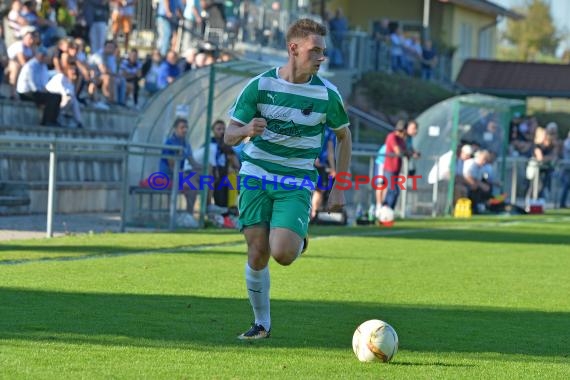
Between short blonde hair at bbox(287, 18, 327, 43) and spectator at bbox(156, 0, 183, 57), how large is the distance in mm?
22410

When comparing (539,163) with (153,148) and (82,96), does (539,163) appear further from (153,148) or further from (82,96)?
(153,148)

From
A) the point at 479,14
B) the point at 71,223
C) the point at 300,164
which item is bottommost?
the point at 71,223

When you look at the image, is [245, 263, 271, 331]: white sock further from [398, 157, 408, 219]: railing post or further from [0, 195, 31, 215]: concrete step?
[398, 157, 408, 219]: railing post

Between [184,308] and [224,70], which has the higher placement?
[224,70]

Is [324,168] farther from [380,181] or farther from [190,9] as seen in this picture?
[190,9]

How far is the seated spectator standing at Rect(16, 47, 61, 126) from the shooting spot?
76.3 ft

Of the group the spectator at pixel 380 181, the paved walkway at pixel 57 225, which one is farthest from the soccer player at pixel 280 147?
the spectator at pixel 380 181

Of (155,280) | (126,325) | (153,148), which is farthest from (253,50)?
(126,325)

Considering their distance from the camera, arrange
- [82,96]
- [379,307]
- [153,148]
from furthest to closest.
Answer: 1. [82,96]
2. [153,148]
3. [379,307]

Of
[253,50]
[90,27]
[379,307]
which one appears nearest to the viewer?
[379,307]

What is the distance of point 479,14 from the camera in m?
68.2

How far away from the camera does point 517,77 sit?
61594 mm

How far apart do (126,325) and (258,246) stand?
3.82 ft

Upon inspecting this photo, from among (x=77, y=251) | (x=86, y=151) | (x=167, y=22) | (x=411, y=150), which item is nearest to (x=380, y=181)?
(x=411, y=150)
